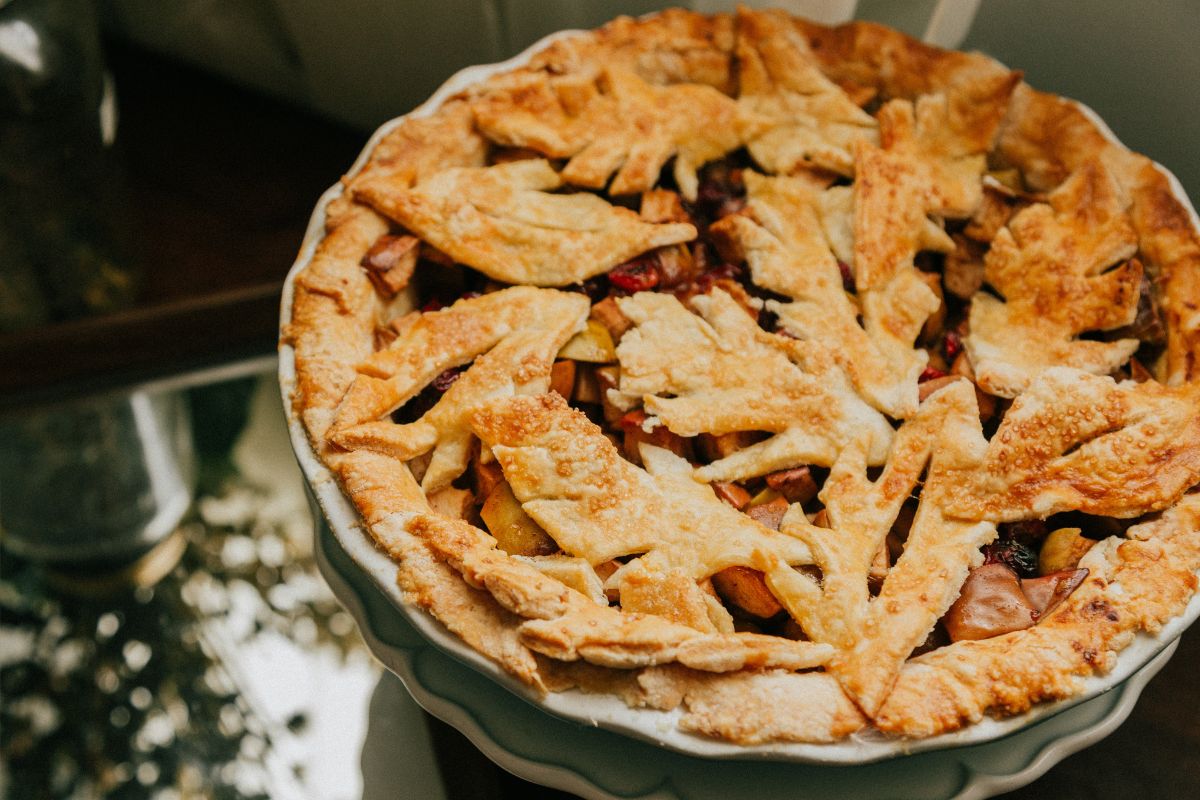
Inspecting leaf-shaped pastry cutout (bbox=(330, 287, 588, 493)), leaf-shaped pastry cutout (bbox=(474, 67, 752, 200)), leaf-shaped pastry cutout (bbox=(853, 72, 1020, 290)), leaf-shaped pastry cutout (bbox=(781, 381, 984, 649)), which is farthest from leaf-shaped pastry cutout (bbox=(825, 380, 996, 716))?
leaf-shaped pastry cutout (bbox=(474, 67, 752, 200))

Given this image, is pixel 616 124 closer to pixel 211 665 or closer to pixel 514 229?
pixel 514 229

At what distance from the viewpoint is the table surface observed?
130 cm

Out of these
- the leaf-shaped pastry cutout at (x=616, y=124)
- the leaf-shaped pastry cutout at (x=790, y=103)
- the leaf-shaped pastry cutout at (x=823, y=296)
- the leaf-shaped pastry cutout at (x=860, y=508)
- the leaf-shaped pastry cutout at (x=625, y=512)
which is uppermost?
the leaf-shaped pastry cutout at (x=790, y=103)

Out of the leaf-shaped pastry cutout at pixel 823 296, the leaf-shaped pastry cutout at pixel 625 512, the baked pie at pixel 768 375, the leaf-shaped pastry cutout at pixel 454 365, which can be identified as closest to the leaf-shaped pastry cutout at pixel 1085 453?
the baked pie at pixel 768 375

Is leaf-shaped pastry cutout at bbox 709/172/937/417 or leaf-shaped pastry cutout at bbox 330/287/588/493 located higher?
leaf-shaped pastry cutout at bbox 709/172/937/417

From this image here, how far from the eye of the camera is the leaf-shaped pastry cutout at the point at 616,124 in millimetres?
1406

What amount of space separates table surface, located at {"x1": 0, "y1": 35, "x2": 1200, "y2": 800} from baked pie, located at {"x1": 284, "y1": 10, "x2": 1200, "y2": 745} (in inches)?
13.0

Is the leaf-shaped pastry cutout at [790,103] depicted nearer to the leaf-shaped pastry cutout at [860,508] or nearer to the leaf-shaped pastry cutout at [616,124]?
the leaf-shaped pastry cutout at [616,124]

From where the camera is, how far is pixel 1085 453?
115cm

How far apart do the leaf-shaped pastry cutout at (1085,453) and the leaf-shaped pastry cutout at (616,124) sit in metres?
0.52

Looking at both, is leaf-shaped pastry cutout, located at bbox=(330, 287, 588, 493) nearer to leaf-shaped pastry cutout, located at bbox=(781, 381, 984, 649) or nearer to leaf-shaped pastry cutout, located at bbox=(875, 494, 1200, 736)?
leaf-shaped pastry cutout, located at bbox=(781, 381, 984, 649)

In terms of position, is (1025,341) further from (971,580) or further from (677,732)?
(677,732)

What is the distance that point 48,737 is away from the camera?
1539mm

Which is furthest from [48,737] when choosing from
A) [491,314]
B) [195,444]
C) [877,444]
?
[877,444]
